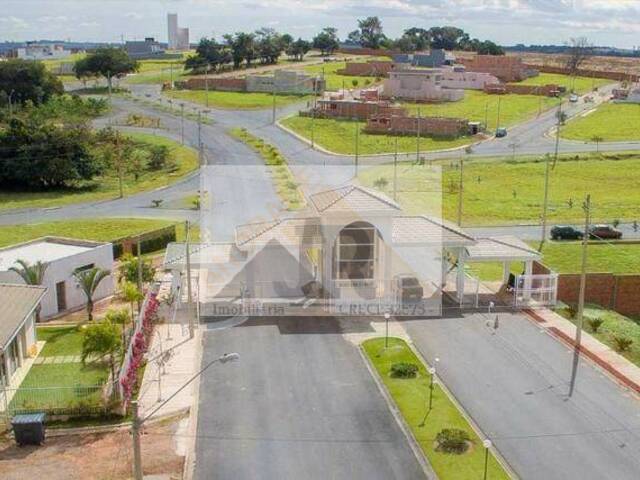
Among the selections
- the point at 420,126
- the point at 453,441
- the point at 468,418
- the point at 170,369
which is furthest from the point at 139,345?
the point at 420,126

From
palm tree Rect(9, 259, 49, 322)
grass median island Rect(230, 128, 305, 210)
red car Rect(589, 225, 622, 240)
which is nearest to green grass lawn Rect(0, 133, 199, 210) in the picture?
grass median island Rect(230, 128, 305, 210)

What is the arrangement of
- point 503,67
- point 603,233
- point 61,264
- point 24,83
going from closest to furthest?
point 61,264, point 603,233, point 24,83, point 503,67

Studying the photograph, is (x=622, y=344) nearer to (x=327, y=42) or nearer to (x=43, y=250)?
(x=43, y=250)

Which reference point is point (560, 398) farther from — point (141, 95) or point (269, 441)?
point (141, 95)

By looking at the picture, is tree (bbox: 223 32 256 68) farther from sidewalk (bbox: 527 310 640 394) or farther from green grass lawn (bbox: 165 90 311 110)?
sidewalk (bbox: 527 310 640 394)

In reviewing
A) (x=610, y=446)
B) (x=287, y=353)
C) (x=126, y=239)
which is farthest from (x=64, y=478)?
(x=126, y=239)

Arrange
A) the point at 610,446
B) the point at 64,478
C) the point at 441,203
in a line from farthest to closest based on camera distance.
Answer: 1. the point at 441,203
2. the point at 610,446
3. the point at 64,478
